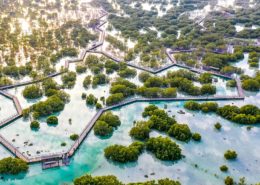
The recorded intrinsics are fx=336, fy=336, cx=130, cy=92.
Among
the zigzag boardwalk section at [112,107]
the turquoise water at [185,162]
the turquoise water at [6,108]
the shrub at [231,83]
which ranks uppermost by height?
the shrub at [231,83]

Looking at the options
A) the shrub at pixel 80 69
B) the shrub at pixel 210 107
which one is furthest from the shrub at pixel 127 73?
the shrub at pixel 210 107

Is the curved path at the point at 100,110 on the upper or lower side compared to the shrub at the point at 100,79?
lower

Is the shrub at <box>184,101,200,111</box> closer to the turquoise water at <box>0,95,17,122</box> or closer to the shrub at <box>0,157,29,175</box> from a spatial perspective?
the shrub at <box>0,157,29,175</box>

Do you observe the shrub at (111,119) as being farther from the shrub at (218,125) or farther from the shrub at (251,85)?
the shrub at (251,85)

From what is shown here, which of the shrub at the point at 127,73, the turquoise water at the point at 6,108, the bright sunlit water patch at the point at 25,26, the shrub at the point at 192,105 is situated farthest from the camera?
the bright sunlit water patch at the point at 25,26

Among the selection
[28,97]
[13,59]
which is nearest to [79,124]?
[28,97]

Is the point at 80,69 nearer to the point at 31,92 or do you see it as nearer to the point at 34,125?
the point at 31,92
